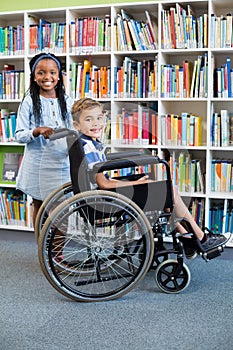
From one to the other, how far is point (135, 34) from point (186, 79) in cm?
49

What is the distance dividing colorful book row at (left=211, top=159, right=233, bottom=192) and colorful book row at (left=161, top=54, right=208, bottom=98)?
1.60ft

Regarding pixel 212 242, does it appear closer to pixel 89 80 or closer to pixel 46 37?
pixel 89 80

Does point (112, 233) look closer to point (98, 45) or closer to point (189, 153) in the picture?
point (189, 153)

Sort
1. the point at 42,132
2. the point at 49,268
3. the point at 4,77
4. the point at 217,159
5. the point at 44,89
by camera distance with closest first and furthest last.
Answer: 1. the point at 49,268
2. the point at 42,132
3. the point at 44,89
4. the point at 217,159
5. the point at 4,77

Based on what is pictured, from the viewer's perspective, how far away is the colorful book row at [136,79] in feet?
12.4

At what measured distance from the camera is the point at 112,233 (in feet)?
9.11

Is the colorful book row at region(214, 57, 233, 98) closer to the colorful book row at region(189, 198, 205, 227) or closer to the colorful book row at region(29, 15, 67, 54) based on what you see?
the colorful book row at region(189, 198, 205, 227)

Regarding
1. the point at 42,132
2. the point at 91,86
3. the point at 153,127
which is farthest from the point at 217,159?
the point at 42,132

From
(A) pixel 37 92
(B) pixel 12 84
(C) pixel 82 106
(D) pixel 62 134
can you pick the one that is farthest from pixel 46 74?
(B) pixel 12 84

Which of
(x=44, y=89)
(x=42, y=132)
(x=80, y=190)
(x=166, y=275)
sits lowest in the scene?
(x=166, y=275)

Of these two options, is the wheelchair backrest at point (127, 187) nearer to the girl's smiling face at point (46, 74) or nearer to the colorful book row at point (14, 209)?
the girl's smiling face at point (46, 74)

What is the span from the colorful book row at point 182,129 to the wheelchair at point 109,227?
1.01 meters

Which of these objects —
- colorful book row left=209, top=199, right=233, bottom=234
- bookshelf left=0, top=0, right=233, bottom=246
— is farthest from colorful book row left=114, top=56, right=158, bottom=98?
colorful book row left=209, top=199, right=233, bottom=234

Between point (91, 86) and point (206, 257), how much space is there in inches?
67.9
